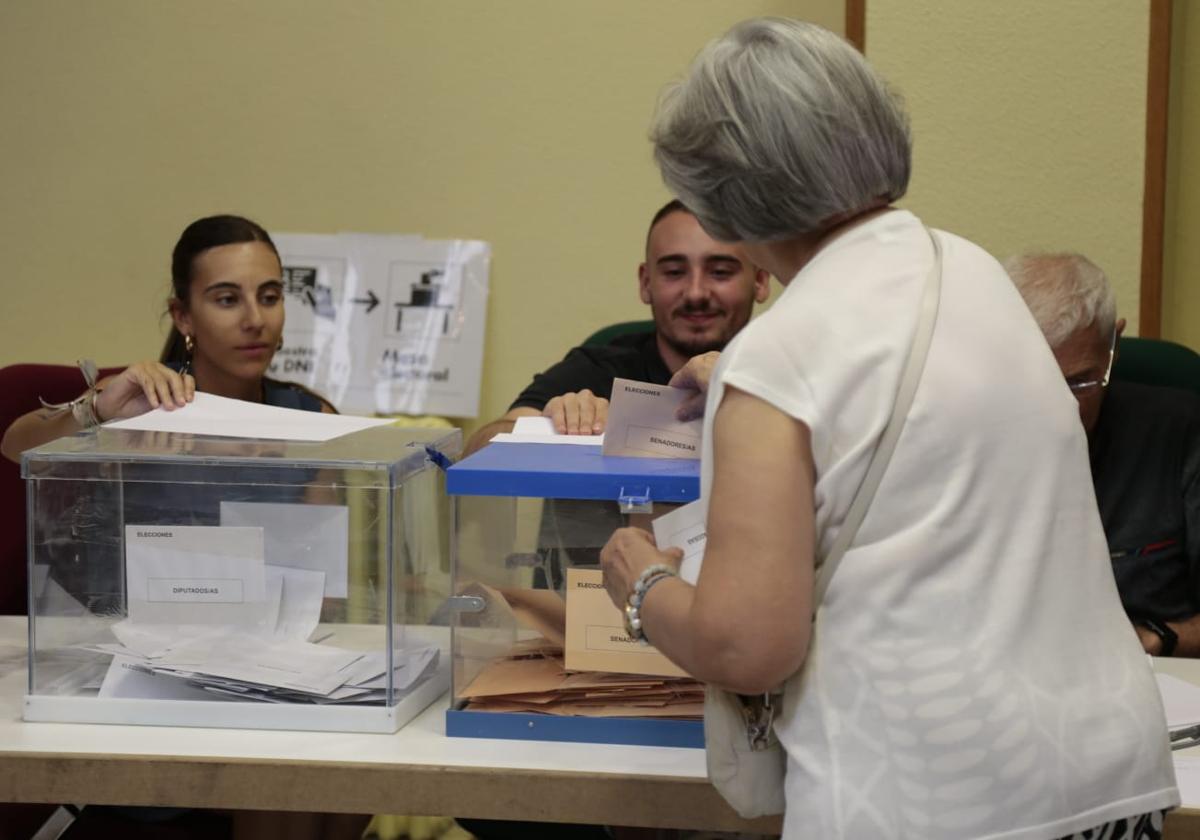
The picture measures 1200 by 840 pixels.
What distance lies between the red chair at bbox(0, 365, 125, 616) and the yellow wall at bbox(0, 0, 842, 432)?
93 centimetres

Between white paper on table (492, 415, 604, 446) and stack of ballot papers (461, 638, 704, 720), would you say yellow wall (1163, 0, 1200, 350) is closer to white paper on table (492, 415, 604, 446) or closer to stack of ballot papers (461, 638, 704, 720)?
white paper on table (492, 415, 604, 446)

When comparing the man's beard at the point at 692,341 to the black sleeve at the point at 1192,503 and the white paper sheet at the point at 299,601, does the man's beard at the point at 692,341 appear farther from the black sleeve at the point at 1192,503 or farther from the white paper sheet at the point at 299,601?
the white paper sheet at the point at 299,601

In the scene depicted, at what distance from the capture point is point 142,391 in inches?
80.2

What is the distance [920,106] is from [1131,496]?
3.28 ft

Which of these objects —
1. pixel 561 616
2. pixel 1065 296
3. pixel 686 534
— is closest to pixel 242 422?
pixel 561 616

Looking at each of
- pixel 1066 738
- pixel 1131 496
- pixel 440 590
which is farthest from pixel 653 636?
pixel 1131 496

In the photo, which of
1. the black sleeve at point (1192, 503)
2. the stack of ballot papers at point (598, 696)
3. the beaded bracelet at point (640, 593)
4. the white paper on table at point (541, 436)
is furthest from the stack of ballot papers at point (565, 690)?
the black sleeve at point (1192, 503)

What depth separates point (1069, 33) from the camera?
283 centimetres

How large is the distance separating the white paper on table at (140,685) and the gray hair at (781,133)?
0.89m

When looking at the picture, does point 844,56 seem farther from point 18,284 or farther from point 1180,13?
point 18,284

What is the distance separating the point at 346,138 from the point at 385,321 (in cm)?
46

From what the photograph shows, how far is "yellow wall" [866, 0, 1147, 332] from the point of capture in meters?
2.84

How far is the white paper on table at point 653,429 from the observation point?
1606 mm

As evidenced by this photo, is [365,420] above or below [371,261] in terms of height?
below
